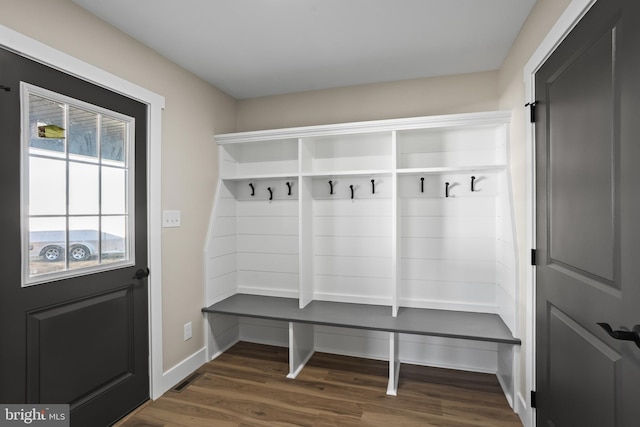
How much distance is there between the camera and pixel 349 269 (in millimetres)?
2867

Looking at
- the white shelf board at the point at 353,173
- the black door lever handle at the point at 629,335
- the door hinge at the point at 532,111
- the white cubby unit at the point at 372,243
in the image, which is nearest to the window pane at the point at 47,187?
the white cubby unit at the point at 372,243

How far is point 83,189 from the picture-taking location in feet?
5.87

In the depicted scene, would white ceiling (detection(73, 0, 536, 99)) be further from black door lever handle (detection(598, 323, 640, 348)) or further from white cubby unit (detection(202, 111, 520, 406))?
black door lever handle (detection(598, 323, 640, 348))

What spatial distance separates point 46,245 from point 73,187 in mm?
332

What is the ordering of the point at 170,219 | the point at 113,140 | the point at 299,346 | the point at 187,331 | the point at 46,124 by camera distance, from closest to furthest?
the point at 46,124 → the point at 113,140 → the point at 170,219 → the point at 187,331 → the point at 299,346

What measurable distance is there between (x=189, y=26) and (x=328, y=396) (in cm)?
263

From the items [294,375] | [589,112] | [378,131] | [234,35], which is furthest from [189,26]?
[294,375]

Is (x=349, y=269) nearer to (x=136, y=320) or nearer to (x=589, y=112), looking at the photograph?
(x=136, y=320)

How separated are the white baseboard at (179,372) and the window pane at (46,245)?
112 cm

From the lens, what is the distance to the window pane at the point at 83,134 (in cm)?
172

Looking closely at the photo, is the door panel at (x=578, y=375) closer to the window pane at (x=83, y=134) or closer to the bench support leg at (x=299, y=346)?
the bench support leg at (x=299, y=346)

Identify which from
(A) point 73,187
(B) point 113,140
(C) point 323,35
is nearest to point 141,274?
(A) point 73,187

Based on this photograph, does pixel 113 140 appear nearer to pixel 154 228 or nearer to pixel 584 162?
pixel 154 228

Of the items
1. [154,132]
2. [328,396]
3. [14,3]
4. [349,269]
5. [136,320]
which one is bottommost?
[328,396]
